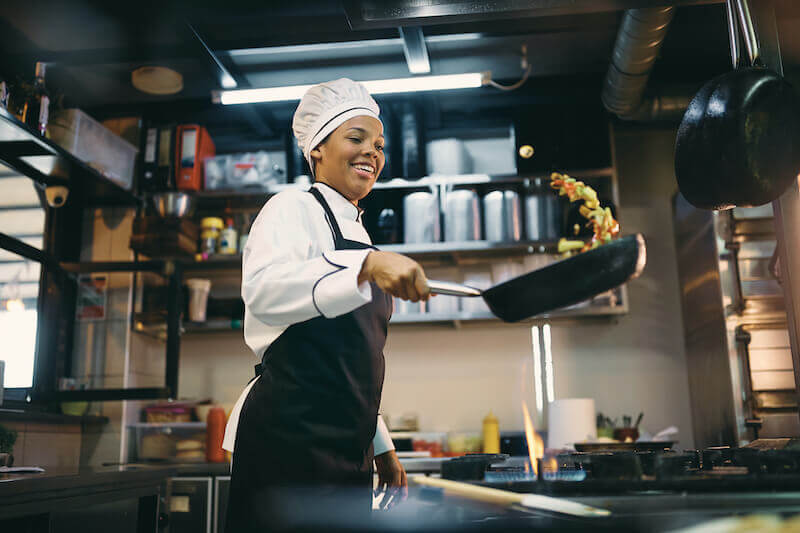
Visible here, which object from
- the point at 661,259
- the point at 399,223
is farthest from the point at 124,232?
the point at 661,259

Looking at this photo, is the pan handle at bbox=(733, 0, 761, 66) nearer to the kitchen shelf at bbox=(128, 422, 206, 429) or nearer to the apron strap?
the apron strap

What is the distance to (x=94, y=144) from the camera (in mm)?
3578

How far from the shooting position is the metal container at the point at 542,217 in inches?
148

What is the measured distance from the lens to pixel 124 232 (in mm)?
4043

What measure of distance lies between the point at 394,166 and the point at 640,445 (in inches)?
73.5

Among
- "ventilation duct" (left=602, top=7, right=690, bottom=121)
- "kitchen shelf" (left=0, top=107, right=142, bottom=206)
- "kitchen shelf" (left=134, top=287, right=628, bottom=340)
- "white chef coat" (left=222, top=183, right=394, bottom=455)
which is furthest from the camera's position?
"kitchen shelf" (left=134, top=287, right=628, bottom=340)

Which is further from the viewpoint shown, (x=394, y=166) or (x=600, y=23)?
(x=394, y=166)

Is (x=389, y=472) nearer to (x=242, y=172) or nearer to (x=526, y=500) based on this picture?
(x=526, y=500)

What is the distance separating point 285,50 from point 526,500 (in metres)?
3.23

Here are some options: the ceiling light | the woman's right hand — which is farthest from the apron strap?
the ceiling light

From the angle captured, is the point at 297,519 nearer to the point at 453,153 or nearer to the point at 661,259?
the point at 453,153

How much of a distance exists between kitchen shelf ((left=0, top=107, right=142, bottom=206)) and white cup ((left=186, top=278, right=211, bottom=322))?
0.56 metres

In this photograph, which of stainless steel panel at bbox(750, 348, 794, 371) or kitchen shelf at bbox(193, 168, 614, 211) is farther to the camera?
kitchen shelf at bbox(193, 168, 614, 211)

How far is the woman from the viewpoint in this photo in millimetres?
1147
